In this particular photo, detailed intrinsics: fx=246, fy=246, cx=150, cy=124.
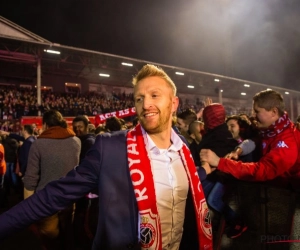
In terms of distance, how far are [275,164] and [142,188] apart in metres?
1.26

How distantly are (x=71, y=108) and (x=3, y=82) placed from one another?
7.67m

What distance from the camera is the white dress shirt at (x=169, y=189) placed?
5.36 feet

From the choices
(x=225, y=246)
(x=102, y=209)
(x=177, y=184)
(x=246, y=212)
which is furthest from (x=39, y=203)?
(x=225, y=246)

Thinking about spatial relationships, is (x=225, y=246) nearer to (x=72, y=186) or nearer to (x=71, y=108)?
(x=72, y=186)

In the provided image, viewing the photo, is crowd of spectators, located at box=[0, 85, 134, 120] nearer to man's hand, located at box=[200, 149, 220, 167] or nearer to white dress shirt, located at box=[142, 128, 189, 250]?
man's hand, located at box=[200, 149, 220, 167]

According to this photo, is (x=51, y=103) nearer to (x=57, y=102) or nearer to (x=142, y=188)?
(x=57, y=102)

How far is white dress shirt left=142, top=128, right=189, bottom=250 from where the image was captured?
163 centimetres

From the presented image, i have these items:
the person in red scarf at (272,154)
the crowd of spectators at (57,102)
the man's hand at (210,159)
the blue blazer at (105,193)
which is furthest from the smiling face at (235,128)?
the crowd of spectators at (57,102)

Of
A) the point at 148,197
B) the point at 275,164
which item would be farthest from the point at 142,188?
the point at 275,164

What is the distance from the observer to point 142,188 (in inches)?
59.2

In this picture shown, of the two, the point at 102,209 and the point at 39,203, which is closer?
the point at 39,203

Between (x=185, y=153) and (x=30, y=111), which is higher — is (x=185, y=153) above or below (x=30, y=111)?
below

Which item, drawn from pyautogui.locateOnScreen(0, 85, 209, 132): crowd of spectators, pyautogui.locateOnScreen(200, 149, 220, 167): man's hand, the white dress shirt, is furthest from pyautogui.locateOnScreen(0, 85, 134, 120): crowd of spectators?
the white dress shirt

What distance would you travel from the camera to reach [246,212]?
7.97 ft
